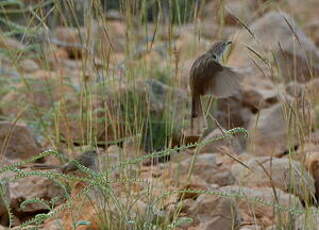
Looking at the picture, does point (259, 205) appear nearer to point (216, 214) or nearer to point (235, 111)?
point (216, 214)

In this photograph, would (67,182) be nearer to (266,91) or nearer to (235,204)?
(235,204)

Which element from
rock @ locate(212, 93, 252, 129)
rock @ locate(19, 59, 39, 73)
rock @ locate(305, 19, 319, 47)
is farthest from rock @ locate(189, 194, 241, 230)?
rock @ locate(305, 19, 319, 47)

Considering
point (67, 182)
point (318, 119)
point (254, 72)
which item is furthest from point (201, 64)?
point (254, 72)

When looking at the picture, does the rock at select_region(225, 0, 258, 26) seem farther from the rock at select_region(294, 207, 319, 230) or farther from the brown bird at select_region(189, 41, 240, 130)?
the rock at select_region(294, 207, 319, 230)

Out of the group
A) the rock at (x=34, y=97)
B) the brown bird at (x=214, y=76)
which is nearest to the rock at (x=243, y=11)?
the brown bird at (x=214, y=76)

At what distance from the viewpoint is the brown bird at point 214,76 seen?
1973 mm

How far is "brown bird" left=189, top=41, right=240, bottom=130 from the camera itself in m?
1.97

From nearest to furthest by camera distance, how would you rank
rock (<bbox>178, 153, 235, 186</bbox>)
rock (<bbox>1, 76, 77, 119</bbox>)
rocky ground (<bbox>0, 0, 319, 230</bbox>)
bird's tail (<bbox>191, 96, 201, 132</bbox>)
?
rocky ground (<bbox>0, 0, 319, 230</bbox>), bird's tail (<bbox>191, 96, 201, 132</bbox>), rock (<bbox>178, 153, 235, 186</bbox>), rock (<bbox>1, 76, 77, 119</bbox>)

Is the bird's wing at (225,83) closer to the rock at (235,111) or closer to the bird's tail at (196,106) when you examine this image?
the bird's tail at (196,106)

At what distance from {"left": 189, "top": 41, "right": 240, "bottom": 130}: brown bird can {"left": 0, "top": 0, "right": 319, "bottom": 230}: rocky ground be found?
0.33 feet

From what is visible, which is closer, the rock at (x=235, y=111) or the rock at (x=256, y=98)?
the rock at (x=235, y=111)

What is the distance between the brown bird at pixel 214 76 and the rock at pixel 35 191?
2.05ft

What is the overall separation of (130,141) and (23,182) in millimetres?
377

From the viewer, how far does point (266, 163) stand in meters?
2.61
